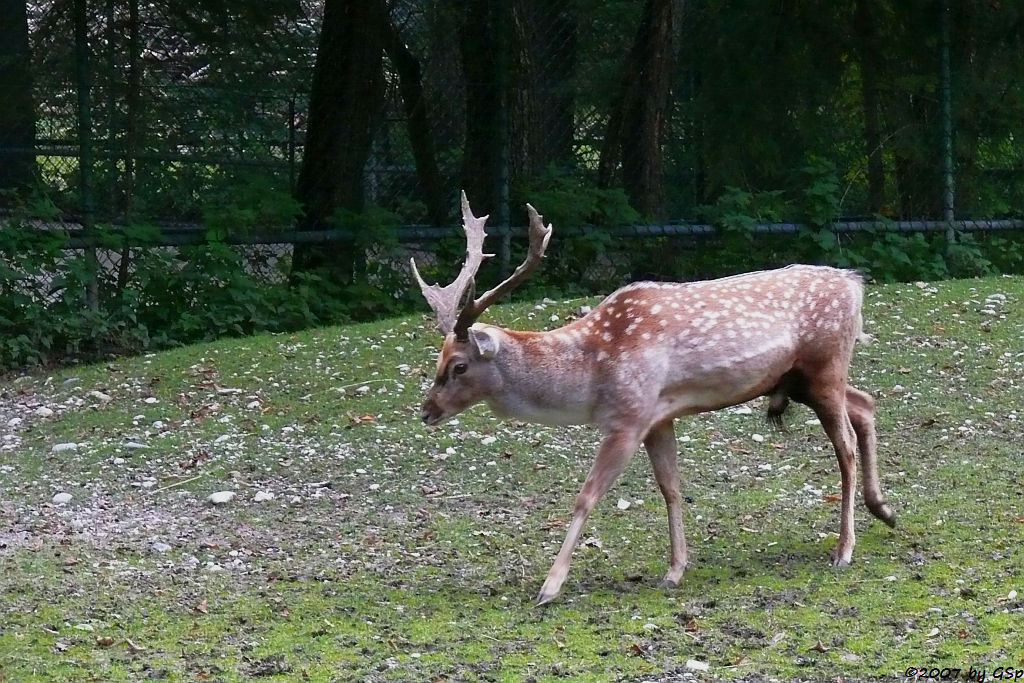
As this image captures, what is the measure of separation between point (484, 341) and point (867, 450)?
1.80 meters

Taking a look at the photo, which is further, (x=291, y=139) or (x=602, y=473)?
(x=291, y=139)

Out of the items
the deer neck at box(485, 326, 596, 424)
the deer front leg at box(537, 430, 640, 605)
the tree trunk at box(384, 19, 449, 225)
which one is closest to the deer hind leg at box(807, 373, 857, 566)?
the deer front leg at box(537, 430, 640, 605)

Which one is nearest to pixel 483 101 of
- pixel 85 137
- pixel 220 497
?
pixel 85 137

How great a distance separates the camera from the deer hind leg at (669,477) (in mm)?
5816

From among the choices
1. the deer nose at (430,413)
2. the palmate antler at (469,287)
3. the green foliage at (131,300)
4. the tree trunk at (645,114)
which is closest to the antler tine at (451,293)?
the palmate antler at (469,287)

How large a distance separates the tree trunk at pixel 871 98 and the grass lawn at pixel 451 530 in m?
2.96

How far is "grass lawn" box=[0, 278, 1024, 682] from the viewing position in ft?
16.0

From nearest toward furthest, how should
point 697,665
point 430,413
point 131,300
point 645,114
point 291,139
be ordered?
point 697,665
point 430,413
point 131,300
point 291,139
point 645,114

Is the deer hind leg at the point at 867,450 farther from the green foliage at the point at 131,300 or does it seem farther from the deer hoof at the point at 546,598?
the green foliage at the point at 131,300

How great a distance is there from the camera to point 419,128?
11648 mm

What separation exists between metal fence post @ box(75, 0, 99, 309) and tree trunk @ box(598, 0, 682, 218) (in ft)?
14.3

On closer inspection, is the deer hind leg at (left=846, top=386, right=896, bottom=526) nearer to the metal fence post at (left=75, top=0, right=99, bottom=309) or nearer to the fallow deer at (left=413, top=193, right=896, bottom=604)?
the fallow deer at (left=413, top=193, right=896, bottom=604)

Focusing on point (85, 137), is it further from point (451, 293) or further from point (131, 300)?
point (451, 293)

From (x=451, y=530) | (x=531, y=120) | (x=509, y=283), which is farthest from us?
(x=531, y=120)
